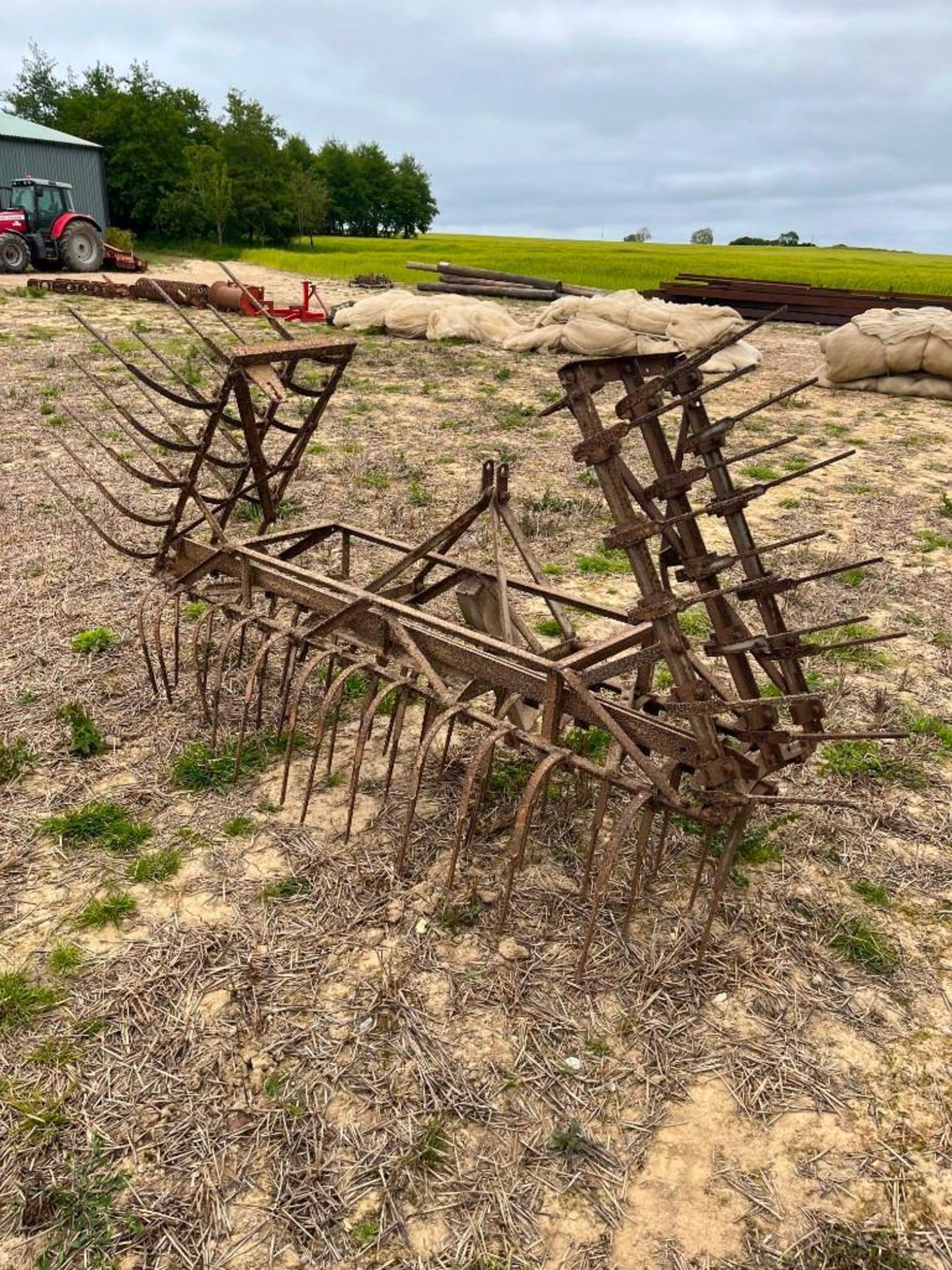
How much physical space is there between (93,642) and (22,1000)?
256cm

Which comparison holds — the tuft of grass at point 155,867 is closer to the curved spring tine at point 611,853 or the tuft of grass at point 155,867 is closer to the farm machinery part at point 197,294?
the curved spring tine at point 611,853

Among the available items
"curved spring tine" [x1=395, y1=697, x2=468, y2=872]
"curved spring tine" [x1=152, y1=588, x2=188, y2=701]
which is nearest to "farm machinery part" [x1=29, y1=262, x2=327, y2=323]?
"curved spring tine" [x1=152, y1=588, x2=188, y2=701]

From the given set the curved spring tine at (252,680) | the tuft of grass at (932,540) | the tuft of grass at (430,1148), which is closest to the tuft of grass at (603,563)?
the tuft of grass at (932,540)

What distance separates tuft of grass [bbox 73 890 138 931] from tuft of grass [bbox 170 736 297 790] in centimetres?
73

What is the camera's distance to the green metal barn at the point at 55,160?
31.7m

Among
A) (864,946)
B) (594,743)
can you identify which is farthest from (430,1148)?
(594,743)

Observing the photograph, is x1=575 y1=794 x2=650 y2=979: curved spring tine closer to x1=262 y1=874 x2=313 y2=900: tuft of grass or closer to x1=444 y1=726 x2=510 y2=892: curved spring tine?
x1=444 y1=726 x2=510 y2=892: curved spring tine

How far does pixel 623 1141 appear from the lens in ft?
8.00

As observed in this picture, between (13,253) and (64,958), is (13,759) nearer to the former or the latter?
(64,958)

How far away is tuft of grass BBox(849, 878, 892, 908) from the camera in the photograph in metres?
3.39

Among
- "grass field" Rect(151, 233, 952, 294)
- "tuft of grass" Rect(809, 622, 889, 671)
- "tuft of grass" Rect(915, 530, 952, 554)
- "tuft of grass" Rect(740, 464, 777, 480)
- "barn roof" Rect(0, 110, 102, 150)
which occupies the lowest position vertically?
"tuft of grass" Rect(809, 622, 889, 671)

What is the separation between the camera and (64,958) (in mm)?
2900

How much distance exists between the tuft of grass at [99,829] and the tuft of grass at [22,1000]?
27.2 inches

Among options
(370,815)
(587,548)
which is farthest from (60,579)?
(587,548)
